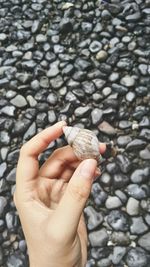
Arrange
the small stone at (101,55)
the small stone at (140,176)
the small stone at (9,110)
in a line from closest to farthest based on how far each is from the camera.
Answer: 1. the small stone at (140,176)
2. the small stone at (9,110)
3. the small stone at (101,55)

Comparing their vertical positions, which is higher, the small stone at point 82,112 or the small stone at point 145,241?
the small stone at point 82,112

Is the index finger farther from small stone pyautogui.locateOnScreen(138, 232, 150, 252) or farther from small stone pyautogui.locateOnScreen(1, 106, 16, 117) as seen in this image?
small stone pyautogui.locateOnScreen(1, 106, 16, 117)

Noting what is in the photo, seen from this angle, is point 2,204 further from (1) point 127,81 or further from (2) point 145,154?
(1) point 127,81

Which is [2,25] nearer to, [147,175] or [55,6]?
[55,6]

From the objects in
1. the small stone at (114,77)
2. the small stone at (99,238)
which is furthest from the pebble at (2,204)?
the small stone at (114,77)

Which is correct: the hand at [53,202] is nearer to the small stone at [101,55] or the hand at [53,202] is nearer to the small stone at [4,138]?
the small stone at [4,138]

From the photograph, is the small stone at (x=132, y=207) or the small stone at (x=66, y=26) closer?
the small stone at (x=132, y=207)

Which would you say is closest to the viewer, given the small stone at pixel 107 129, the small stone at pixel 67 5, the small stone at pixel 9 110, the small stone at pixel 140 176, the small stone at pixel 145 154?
the small stone at pixel 140 176
